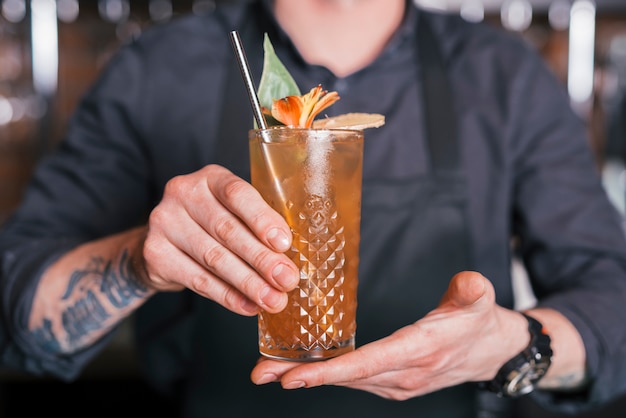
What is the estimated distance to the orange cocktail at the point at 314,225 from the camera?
0.96 metres

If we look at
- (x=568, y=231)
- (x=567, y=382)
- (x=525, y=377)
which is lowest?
(x=567, y=382)

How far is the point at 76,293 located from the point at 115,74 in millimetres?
635

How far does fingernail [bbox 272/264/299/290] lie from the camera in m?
0.92

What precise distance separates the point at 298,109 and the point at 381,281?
746 mm

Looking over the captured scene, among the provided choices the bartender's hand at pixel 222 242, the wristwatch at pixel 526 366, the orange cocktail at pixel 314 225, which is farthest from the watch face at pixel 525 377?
the bartender's hand at pixel 222 242

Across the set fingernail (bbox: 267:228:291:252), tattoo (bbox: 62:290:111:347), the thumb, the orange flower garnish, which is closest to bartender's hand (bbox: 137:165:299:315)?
fingernail (bbox: 267:228:291:252)

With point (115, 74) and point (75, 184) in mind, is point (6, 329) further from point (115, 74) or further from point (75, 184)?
point (115, 74)

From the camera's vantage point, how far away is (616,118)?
407 cm

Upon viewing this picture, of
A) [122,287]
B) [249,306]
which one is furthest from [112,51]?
[249,306]

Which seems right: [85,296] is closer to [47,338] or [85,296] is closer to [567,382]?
[47,338]

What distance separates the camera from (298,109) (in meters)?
0.96

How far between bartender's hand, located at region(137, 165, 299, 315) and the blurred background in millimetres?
3150

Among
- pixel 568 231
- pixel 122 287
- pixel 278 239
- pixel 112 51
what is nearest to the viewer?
pixel 278 239

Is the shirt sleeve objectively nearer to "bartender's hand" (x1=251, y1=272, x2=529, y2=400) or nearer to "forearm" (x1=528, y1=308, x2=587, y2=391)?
"forearm" (x1=528, y1=308, x2=587, y2=391)
